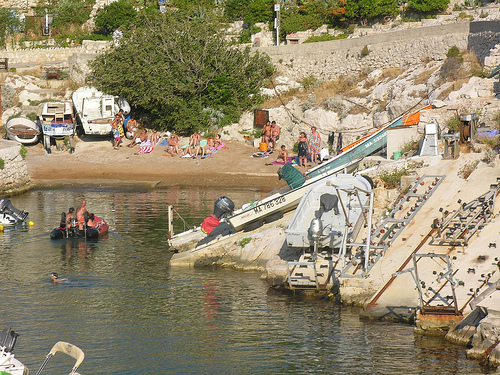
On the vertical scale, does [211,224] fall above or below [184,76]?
below

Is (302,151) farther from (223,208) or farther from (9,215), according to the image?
(9,215)

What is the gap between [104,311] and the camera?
61.4 feet

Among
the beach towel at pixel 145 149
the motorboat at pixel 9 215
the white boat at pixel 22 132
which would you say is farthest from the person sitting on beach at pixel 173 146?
the motorboat at pixel 9 215

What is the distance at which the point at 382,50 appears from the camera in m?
A: 41.8

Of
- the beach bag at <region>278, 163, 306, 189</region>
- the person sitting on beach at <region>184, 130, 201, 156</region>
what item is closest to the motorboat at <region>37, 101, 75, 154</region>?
the person sitting on beach at <region>184, 130, 201, 156</region>

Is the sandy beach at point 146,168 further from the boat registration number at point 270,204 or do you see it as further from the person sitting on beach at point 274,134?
the boat registration number at point 270,204

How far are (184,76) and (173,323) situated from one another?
84.4 ft

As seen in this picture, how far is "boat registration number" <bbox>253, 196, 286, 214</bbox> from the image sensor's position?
2323 cm

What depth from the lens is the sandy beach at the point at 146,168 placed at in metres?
36.0

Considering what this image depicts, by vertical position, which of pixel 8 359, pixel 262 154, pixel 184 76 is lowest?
pixel 8 359

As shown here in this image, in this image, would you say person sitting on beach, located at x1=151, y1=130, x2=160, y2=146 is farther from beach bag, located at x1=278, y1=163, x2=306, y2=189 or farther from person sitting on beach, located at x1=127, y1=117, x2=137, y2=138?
beach bag, located at x1=278, y1=163, x2=306, y2=189

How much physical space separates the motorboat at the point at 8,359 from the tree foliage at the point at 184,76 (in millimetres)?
27909

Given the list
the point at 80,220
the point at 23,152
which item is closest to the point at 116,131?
the point at 23,152

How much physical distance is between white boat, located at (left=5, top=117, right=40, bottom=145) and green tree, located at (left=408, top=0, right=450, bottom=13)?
941 inches
